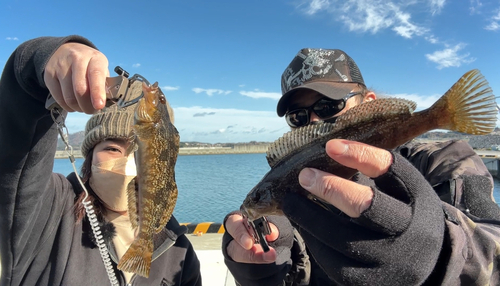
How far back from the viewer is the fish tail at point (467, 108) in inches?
77.3

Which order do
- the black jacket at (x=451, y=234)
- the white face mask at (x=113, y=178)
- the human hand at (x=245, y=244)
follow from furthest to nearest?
the white face mask at (x=113, y=178) < the human hand at (x=245, y=244) < the black jacket at (x=451, y=234)

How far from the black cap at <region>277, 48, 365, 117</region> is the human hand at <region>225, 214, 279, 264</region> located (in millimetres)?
1599

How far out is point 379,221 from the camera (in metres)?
1.85

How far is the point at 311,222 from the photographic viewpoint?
2119mm

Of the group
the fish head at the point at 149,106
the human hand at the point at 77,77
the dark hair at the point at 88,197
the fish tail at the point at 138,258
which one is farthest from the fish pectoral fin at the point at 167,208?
the dark hair at the point at 88,197

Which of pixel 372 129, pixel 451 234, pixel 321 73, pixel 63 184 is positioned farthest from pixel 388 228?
pixel 63 184

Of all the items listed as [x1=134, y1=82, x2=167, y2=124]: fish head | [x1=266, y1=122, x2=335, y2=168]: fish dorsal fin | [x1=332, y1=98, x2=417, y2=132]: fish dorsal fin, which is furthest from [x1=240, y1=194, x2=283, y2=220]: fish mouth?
[x1=134, y1=82, x2=167, y2=124]: fish head

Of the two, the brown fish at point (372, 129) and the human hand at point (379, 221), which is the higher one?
the brown fish at point (372, 129)

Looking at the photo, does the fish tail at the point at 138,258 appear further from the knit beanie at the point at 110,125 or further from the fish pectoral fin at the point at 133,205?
the knit beanie at the point at 110,125

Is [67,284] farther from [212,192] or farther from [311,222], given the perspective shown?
[212,192]

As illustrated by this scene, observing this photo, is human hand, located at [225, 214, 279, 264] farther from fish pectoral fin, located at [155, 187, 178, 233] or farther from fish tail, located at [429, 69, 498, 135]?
fish tail, located at [429, 69, 498, 135]

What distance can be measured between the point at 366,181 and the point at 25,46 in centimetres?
317

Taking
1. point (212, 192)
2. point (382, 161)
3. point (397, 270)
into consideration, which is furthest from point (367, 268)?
point (212, 192)

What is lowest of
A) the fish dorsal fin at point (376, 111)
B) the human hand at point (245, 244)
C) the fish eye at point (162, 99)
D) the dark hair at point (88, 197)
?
the human hand at point (245, 244)
